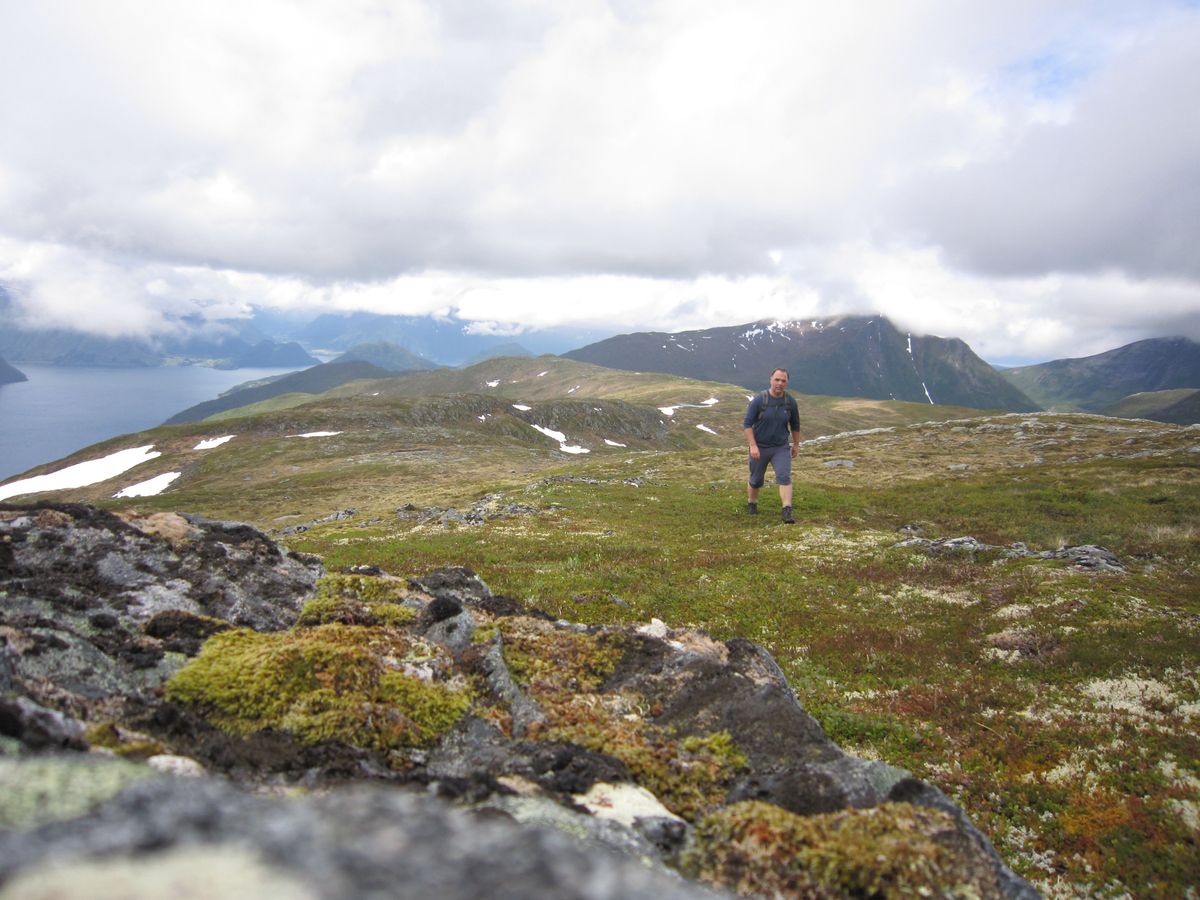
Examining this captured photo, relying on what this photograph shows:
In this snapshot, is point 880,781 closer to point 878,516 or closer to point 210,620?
point 210,620

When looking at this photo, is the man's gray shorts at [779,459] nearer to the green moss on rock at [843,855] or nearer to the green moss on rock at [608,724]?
the green moss on rock at [608,724]

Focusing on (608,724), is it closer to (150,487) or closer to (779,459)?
(779,459)

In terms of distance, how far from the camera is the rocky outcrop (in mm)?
2707

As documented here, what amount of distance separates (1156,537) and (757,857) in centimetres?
2693

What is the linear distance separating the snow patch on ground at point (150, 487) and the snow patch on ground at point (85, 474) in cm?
1390

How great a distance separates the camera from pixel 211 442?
4599 inches

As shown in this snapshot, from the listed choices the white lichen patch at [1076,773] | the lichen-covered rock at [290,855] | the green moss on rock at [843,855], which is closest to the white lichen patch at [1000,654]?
the white lichen patch at [1076,773]

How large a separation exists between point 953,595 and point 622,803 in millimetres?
15865

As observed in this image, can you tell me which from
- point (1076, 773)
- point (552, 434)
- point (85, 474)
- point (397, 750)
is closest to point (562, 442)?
point (552, 434)

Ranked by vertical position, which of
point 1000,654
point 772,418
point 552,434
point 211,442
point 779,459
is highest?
A: point 772,418

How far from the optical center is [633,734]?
709 cm

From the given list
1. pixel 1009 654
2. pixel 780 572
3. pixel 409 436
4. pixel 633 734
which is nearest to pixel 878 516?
pixel 780 572

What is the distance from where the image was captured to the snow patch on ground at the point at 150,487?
290ft

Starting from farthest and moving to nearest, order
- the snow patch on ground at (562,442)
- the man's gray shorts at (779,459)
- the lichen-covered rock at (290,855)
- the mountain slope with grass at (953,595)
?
1. the snow patch on ground at (562,442)
2. the man's gray shorts at (779,459)
3. the mountain slope with grass at (953,595)
4. the lichen-covered rock at (290,855)
